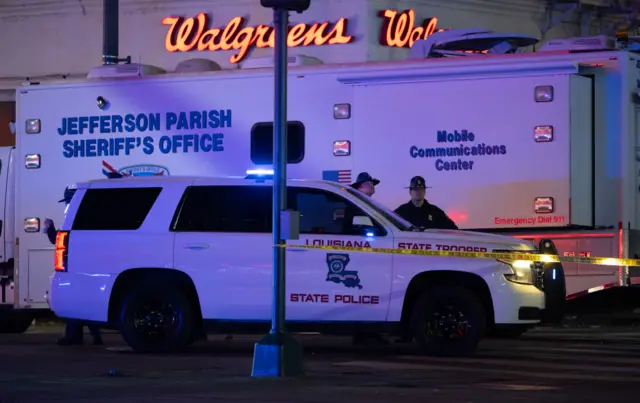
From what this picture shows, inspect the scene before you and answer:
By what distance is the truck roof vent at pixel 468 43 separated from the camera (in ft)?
57.8

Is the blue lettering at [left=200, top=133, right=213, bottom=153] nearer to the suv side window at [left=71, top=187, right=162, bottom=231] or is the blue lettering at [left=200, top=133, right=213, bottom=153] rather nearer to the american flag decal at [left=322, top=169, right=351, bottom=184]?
the american flag decal at [left=322, top=169, right=351, bottom=184]

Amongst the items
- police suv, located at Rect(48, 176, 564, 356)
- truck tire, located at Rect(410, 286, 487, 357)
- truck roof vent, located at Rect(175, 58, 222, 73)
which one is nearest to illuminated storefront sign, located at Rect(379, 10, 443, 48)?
truck roof vent, located at Rect(175, 58, 222, 73)

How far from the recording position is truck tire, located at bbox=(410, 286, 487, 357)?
549 inches

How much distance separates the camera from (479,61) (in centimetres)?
1647

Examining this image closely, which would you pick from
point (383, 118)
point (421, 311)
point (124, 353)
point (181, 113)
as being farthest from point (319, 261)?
point (181, 113)

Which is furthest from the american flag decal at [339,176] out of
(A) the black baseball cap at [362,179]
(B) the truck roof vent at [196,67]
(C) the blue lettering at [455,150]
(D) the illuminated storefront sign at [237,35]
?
(D) the illuminated storefront sign at [237,35]

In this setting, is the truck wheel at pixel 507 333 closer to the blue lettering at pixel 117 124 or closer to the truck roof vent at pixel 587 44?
the truck roof vent at pixel 587 44

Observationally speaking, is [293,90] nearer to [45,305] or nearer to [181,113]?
[181,113]

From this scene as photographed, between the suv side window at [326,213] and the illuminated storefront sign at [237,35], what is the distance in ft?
42.9

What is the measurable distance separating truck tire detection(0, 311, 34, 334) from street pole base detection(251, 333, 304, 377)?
8.42 meters

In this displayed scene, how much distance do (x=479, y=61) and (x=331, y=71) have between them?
187 centimetres

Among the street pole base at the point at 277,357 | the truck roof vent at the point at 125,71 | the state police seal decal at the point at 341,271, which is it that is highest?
the truck roof vent at the point at 125,71

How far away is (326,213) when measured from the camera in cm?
1425

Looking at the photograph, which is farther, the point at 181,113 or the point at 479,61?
the point at 181,113
